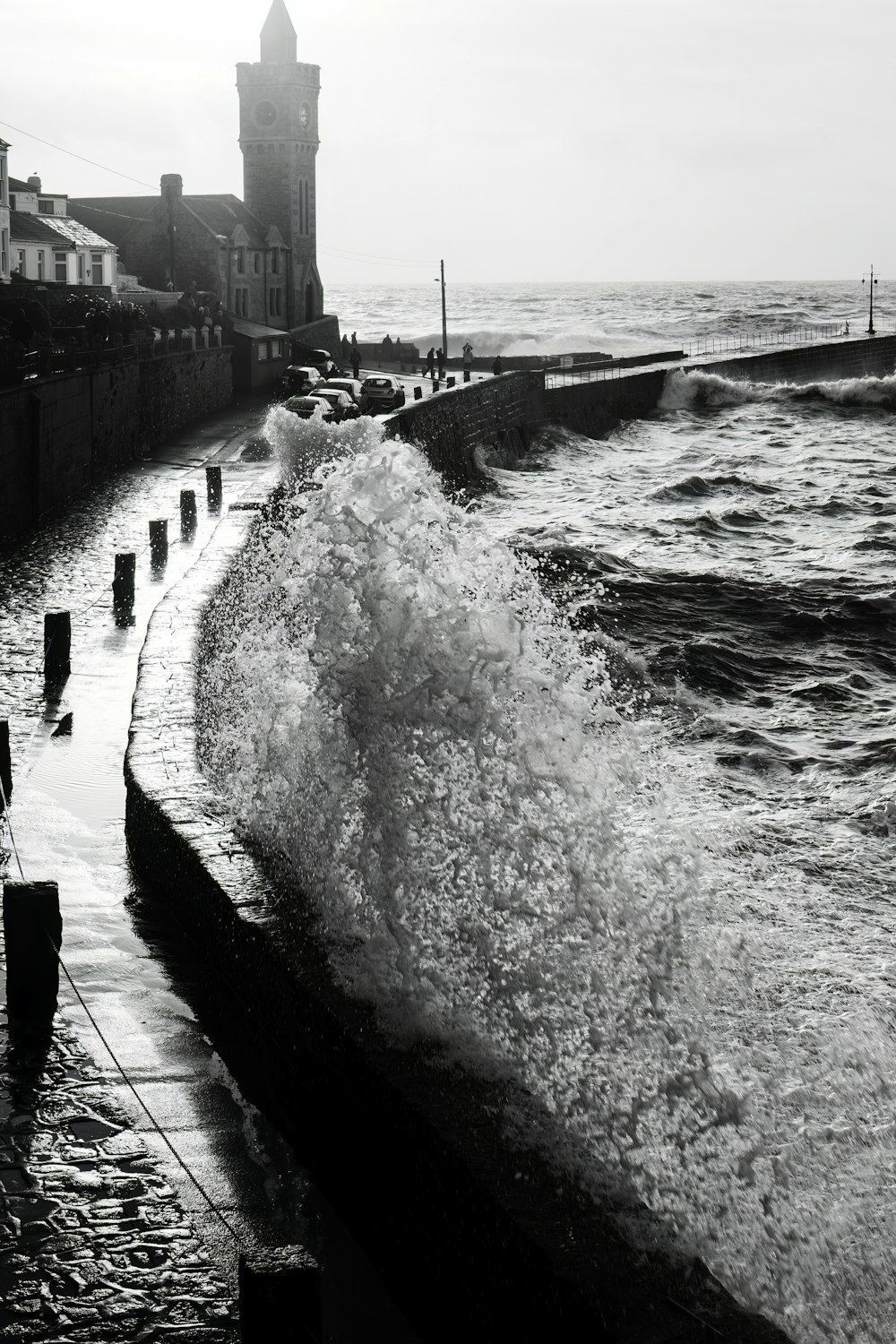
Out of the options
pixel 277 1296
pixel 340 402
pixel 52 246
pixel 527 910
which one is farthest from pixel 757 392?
pixel 277 1296

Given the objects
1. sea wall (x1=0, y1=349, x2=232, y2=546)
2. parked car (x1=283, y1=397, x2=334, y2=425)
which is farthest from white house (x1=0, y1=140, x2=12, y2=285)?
parked car (x1=283, y1=397, x2=334, y2=425)

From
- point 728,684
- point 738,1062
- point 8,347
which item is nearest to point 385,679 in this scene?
point 738,1062

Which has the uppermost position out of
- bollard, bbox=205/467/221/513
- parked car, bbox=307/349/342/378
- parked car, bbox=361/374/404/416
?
parked car, bbox=307/349/342/378

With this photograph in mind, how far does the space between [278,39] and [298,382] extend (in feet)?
157

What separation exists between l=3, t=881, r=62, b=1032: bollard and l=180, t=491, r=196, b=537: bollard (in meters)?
14.1

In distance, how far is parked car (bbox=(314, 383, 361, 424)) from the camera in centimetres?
3328

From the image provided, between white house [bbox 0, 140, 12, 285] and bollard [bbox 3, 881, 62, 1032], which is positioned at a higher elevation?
white house [bbox 0, 140, 12, 285]

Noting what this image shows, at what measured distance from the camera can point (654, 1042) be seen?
5.70 metres

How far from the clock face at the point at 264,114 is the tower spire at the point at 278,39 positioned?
3.00 metres

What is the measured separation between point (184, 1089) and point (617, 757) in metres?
3.65

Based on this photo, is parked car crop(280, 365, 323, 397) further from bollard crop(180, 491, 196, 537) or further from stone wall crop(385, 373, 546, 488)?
bollard crop(180, 491, 196, 537)

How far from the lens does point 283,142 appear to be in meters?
78.6

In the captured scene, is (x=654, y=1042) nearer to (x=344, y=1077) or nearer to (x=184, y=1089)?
(x=344, y=1077)

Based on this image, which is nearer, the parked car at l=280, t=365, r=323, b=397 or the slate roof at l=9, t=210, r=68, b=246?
the parked car at l=280, t=365, r=323, b=397
